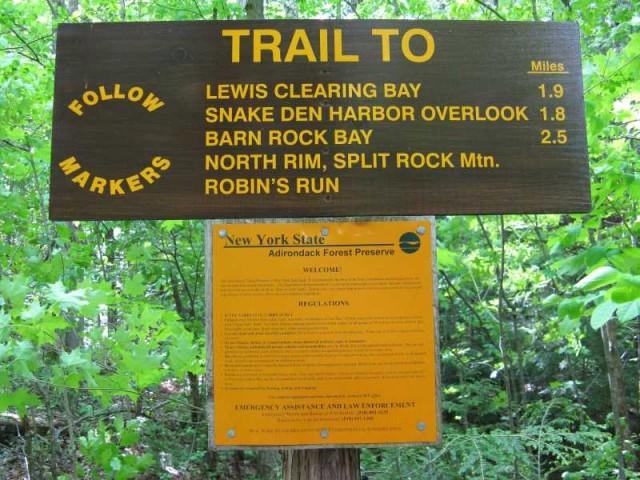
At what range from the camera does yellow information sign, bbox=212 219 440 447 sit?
1.92 m

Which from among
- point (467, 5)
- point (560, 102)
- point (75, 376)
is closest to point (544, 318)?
point (467, 5)

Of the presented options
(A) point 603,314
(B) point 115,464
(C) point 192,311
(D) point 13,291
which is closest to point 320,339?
(A) point 603,314

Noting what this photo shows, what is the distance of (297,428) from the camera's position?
6.27 feet

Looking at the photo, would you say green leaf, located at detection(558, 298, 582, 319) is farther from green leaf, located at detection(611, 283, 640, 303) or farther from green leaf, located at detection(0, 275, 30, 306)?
green leaf, located at detection(0, 275, 30, 306)

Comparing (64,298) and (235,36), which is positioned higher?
(235,36)

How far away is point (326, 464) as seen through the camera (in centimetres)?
200

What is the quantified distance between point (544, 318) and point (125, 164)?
8461mm

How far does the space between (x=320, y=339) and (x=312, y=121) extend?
2.78 ft

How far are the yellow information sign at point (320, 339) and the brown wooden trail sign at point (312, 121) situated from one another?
0.17 m

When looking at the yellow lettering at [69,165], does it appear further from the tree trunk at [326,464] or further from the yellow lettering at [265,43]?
the tree trunk at [326,464]

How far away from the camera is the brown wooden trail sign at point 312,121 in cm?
199

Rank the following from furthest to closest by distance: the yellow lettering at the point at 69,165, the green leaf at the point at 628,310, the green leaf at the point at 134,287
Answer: the green leaf at the point at 134,287, the yellow lettering at the point at 69,165, the green leaf at the point at 628,310

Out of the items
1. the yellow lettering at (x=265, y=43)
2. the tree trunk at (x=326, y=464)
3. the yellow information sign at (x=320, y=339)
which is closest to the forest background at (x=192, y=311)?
the yellow information sign at (x=320, y=339)

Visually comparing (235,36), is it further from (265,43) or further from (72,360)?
(72,360)
